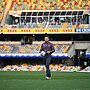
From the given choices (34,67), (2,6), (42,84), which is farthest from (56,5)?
(42,84)

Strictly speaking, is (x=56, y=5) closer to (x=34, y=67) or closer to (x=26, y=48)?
(x=26, y=48)

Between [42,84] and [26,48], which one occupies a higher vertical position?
[42,84]

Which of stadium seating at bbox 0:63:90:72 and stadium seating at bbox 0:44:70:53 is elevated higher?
stadium seating at bbox 0:44:70:53

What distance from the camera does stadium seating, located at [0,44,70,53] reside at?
164ft

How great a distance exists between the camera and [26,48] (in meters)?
50.8

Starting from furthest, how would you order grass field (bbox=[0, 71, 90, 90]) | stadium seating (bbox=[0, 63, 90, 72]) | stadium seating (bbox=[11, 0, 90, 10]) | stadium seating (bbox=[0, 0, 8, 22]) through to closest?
stadium seating (bbox=[11, 0, 90, 10])
stadium seating (bbox=[0, 0, 8, 22])
stadium seating (bbox=[0, 63, 90, 72])
grass field (bbox=[0, 71, 90, 90])

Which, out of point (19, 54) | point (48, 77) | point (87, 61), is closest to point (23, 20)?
point (19, 54)

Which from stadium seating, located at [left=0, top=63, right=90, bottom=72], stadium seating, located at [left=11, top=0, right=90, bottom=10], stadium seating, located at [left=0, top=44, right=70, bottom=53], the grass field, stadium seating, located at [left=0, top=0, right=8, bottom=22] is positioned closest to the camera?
the grass field

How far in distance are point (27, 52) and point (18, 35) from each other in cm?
324

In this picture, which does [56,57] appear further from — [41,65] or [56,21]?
[56,21]

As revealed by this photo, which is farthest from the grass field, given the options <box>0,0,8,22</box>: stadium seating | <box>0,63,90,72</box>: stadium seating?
<box>0,0,8,22</box>: stadium seating

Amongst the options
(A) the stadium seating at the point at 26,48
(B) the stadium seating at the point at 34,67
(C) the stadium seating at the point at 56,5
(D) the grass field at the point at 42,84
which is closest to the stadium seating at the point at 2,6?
(C) the stadium seating at the point at 56,5

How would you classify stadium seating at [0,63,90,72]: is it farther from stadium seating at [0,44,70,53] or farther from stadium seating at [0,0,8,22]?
stadium seating at [0,0,8,22]

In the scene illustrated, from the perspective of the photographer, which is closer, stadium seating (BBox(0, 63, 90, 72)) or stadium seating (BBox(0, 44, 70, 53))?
stadium seating (BBox(0, 63, 90, 72))
